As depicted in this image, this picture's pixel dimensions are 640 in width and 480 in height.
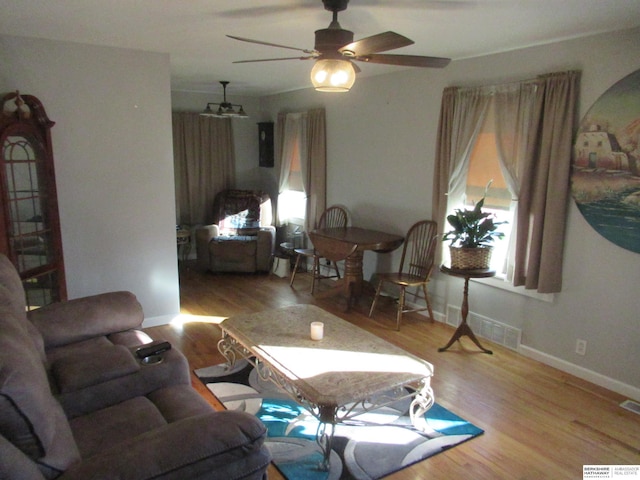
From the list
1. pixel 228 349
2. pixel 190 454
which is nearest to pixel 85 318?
pixel 228 349

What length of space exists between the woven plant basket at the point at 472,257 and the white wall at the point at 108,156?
7.60ft

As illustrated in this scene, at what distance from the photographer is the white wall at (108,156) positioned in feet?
10.8

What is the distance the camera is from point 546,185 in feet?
10.3

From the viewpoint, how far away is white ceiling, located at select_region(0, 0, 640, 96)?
93.8 inches

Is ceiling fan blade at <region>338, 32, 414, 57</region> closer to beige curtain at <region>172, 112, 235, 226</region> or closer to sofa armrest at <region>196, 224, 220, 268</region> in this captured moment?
sofa armrest at <region>196, 224, 220, 268</region>

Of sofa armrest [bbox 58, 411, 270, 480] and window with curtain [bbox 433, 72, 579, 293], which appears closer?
sofa armrest [bbox 58, 411, 270, 480]

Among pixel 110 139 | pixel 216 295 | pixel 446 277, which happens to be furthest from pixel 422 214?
pixel 110 139

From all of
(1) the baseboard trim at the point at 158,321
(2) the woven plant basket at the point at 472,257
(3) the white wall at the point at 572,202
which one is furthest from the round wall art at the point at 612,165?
(1) the baseboard trim at the point at 158,321

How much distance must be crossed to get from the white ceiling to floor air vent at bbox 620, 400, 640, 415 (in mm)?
2198

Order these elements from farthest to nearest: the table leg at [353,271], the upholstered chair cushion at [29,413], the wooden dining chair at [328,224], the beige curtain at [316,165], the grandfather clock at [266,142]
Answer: the grandfather clock at [266,142]
the beige curtain at [316,165]
the wooden dining chair at [328,224]
the table leg at [353,271]
the upholstered chair cushion at [29,413]

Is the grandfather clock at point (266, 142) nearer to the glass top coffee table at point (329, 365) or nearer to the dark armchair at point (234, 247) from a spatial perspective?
the dark armchair at point (234, 247)

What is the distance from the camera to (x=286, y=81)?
520 centimetres

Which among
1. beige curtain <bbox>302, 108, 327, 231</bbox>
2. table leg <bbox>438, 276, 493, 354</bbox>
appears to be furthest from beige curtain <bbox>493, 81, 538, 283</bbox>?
beige curtain <bbox>302, 108, 327, 231</bbox>

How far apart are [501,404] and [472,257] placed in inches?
39.8
